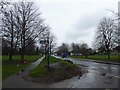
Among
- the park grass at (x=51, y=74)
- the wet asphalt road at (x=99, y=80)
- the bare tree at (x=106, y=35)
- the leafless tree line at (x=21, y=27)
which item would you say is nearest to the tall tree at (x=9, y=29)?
the leafless tree line at (x=21, y=27)

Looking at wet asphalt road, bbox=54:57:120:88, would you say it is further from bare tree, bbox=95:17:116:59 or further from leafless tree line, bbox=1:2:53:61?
bare tree, bbox=95:17:116:59

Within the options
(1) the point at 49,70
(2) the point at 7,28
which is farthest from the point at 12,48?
(1) the point at 49,70

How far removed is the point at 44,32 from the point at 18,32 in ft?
18.7

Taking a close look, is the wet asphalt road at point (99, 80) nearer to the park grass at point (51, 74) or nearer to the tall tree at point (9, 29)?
the park grass at point (51, 74)

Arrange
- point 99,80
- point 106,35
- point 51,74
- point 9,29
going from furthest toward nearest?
point 106,35 → point 9,29 → point 51,74 → point 99,80

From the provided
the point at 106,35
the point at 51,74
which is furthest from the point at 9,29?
the point at 106,35

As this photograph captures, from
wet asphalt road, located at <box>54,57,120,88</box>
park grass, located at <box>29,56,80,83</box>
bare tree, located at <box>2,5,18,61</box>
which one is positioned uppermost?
bare tree, located at <box>2,5,18,61</box>

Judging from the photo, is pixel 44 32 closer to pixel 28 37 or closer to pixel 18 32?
pixel 28 37

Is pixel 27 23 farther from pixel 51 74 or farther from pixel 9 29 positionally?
pixel 51 74

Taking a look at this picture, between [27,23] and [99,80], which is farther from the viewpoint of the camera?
[27,23]

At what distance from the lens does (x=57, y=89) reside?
19.7 ft

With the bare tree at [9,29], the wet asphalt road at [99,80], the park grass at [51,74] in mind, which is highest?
the bare tree at [9,29]

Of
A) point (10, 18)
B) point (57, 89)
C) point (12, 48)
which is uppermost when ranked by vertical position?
point (10, 18)

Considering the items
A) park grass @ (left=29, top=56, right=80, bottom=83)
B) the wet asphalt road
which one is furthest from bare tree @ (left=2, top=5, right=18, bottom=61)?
the wet asphalt road
